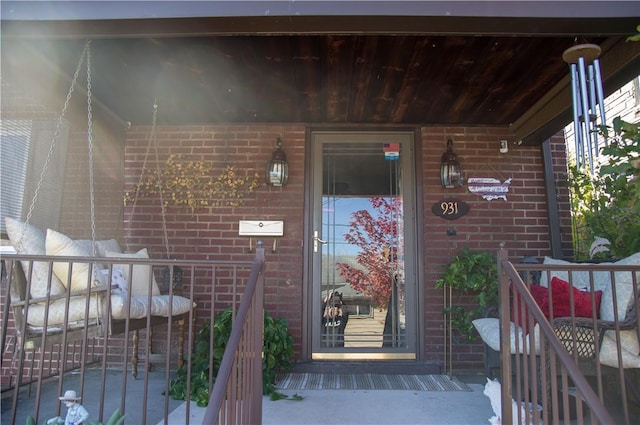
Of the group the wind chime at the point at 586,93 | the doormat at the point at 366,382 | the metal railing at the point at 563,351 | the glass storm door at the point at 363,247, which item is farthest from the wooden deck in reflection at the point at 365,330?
the wind chime at the point at 586,93

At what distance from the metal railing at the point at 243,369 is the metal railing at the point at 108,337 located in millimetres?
50

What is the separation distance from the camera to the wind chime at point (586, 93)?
7.66ft

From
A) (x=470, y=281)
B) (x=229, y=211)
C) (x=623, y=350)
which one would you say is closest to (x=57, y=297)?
(x=229, y=211)

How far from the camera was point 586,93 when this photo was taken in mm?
2363

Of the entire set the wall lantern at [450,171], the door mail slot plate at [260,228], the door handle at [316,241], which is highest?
the wall lantern at [450,171]

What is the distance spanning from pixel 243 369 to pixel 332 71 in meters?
1.99

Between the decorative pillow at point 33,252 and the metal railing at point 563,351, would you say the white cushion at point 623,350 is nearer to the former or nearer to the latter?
the metal railing at point 563,351

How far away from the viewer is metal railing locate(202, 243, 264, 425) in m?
1.41

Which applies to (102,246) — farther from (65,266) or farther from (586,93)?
(586,93)

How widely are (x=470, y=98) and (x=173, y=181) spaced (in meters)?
2.61

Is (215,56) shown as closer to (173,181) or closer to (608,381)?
(173,181)

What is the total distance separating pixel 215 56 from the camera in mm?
2670

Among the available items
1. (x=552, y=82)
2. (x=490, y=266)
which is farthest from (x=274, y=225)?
(x=552, y=82)

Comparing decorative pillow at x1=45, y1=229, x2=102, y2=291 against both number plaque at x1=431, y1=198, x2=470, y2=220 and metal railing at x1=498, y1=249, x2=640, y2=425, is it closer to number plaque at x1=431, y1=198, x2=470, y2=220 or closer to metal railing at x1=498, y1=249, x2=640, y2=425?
metal railing at x1=498, y1=249, x2=640, y2=425
